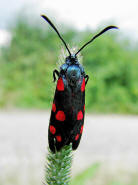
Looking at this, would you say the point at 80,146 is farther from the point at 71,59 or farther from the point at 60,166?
the point at 71,59

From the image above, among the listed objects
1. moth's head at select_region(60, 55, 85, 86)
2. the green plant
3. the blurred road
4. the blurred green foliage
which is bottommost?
the green plant

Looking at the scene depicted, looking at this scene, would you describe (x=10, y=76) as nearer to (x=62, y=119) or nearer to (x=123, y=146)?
(x=123, y=146)

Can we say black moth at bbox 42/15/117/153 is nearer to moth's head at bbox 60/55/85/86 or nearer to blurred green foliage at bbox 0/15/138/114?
moth's head at bbox 60/55/85/86

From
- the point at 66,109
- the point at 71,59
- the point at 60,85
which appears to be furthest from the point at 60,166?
the point at 71,59

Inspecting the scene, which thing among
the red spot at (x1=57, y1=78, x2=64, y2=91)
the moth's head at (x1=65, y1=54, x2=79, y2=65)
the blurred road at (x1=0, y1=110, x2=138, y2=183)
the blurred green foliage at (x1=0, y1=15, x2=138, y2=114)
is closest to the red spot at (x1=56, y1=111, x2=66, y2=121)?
the red spot at (x1=57, y1=78, x2=64, y2=91)

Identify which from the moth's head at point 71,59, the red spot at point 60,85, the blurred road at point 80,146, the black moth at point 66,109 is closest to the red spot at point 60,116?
the black moth at point 66,109

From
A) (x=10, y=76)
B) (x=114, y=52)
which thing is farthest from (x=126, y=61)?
(x=10, y=76)

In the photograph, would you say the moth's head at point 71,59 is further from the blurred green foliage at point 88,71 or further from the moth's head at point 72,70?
the blurred green foliage at point 88,71
